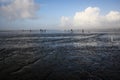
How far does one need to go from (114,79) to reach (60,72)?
4049 mm

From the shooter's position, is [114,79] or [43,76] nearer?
[114,79]

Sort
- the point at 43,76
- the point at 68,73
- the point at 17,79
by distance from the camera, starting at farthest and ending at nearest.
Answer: the point at 68,73, the point at 43,76, the point at 17,79

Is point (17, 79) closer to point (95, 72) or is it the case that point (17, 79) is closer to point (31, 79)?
point (31, 79)

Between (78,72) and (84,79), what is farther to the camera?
(78,72)

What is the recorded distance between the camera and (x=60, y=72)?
1166 cm

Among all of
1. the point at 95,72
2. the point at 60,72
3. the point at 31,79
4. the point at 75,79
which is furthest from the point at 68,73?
the point at 31,79

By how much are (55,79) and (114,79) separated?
13.1ft

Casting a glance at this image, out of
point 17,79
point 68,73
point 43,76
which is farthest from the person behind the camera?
point 68,73

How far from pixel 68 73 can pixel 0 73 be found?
5.22m

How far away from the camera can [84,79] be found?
33.1 feet

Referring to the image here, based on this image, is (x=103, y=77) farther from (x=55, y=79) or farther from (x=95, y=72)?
(x=55, y=79)

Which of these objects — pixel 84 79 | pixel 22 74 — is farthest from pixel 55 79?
pixel 22 74

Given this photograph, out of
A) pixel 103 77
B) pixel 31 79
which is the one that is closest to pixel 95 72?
pixel 103 77

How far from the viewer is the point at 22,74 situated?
1094cm
